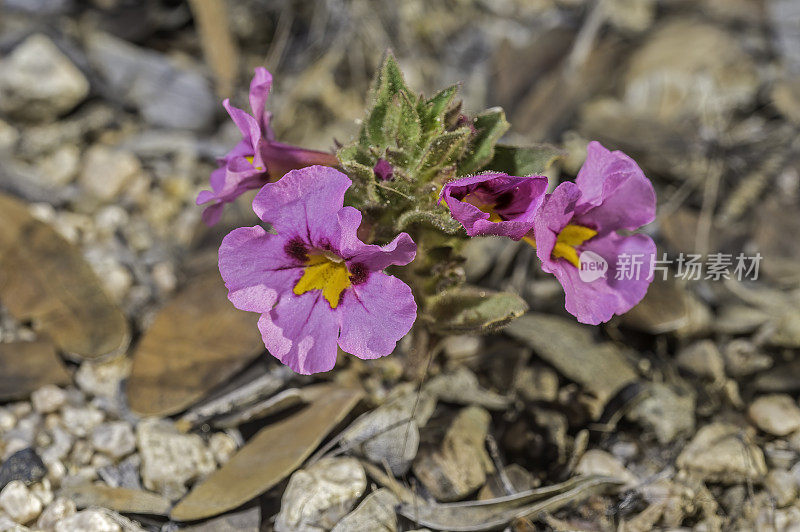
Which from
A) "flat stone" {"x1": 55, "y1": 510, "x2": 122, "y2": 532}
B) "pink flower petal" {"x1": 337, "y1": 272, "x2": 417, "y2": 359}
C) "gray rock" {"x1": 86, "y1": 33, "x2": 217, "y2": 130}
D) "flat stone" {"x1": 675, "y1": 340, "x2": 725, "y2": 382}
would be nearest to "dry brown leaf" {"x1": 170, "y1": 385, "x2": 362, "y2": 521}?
"flat stone" {"x1": 55, "y1": 510, "x2": 122, "y2": 532}

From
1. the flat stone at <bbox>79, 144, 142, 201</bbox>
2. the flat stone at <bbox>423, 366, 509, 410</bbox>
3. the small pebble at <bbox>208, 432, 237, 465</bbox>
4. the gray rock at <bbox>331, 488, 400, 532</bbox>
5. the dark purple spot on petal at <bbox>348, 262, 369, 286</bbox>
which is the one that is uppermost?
the dark purple spot on petal at <bbox>348, 262, 369, 286</bbox>

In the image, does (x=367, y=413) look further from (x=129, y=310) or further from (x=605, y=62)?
(x=605, y=62)

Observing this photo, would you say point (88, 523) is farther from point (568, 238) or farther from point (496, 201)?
point (568, 238)

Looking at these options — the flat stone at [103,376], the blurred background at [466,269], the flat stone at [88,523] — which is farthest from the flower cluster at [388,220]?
the flat stone at [103,376]

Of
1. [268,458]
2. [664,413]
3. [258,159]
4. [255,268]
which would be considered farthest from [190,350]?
[664,413]

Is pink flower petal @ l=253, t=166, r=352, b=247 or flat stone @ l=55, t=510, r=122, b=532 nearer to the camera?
pink flower petal @ l=253, t=166, r=352, b=247

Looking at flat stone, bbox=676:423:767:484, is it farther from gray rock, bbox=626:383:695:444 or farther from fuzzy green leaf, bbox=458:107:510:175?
fuzzy green leaf, bbox=458:107:510:175
